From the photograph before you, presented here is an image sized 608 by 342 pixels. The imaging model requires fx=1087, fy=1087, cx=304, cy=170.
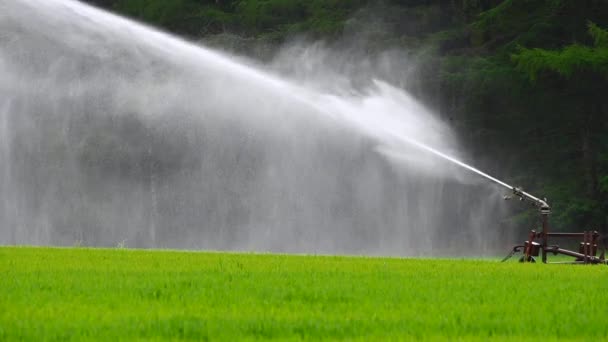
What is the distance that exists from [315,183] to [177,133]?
205 inches

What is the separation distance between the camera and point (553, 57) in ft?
116

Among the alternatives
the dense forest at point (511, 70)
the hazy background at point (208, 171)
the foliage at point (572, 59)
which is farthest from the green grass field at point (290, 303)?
the hazy background at point (208, 171)

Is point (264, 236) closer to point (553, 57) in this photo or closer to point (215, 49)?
point (215, 49)

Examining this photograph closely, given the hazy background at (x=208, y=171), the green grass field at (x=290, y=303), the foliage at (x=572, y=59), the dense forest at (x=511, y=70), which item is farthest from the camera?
the hazy background at (x=208, y=171)

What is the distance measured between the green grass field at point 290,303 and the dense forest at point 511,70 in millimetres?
21475

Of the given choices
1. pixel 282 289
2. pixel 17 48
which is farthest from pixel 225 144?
pixel 282 289

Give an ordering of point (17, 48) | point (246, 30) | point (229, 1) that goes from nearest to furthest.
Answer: point (17, 48), point (246, 30), point (229, 1)

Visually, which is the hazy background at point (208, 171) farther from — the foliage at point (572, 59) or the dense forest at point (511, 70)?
the foliage at point (572, 59)

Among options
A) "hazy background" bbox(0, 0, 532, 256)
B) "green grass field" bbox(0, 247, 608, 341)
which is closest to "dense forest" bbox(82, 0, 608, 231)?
"hazy background" bbox(0, 0, 532, 256)

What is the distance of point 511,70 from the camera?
125ft

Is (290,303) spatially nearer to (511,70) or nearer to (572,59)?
(572,59)

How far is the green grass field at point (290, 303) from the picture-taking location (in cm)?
838

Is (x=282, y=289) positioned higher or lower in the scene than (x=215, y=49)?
lower

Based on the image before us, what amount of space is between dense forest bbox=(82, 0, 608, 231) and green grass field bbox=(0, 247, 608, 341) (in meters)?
21.5
